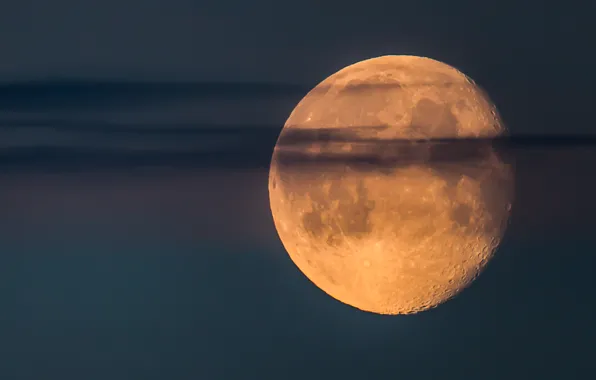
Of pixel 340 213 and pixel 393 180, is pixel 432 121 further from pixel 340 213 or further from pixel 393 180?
pixel 340 213

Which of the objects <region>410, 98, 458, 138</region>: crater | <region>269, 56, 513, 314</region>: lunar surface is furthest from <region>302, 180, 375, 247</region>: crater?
<region>410, 98, 458, 138</region>: crater

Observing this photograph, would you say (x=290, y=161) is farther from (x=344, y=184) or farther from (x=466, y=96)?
(x=466, y=96)

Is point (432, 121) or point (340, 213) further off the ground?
point (432, 121)

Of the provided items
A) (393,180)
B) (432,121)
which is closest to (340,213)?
(393,180)

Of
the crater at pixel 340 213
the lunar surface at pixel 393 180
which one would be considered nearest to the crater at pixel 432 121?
the lunar surface at pixel 393 180

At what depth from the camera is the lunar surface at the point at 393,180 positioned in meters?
9.93

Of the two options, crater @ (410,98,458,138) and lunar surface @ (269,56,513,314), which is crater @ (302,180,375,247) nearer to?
lunar surface @ (269,56,513,314)

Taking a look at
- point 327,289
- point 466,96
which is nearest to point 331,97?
point 466,96

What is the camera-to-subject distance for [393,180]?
391 inches

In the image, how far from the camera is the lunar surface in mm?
9930

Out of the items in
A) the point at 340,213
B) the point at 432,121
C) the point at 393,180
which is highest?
the point at 432,121

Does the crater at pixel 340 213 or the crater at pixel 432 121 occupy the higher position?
the crater at pixel 432 121

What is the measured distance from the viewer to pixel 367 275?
33.3 ft

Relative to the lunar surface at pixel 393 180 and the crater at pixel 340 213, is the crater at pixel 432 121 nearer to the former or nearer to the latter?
the lunar surface at pixel 393 180
